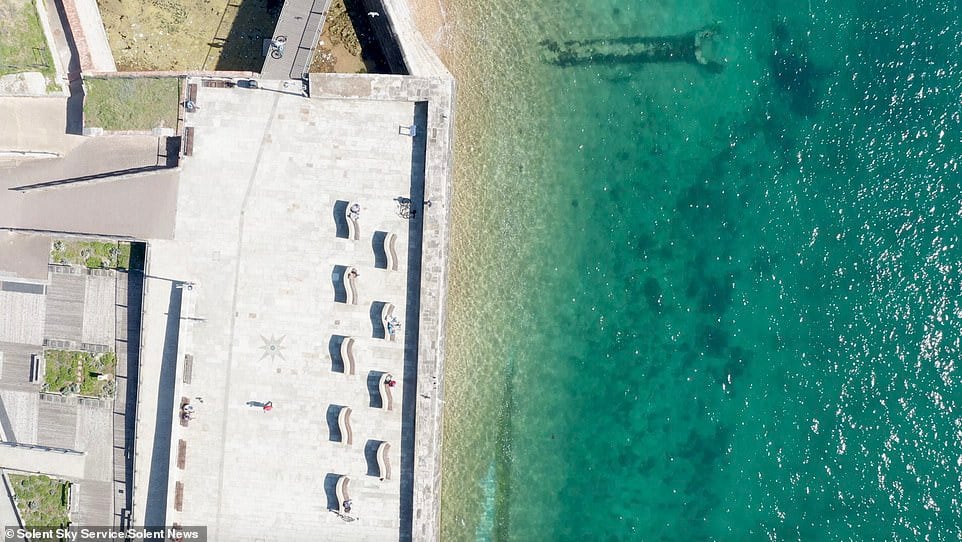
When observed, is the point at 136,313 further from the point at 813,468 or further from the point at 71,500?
the point at 813,468

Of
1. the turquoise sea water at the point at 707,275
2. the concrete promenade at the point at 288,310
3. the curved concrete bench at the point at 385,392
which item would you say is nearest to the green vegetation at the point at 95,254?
the concrete promenade at the point at 288,310

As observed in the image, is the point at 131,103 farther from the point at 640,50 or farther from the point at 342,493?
the point at 640,50

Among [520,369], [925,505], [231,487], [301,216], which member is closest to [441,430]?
[520,369]

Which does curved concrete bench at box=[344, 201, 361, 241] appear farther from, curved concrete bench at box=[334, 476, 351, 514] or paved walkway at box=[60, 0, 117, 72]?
paved walkway at box=[60, 0, 117, 72]

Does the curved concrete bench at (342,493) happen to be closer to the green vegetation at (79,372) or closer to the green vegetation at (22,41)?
the green vegetation at (79,372)

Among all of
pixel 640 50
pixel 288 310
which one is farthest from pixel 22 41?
pixel 640 50

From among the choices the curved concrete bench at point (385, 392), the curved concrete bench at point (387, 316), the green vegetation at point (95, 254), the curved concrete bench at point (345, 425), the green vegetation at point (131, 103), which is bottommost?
the curved concrete bench at point (345, 425)
